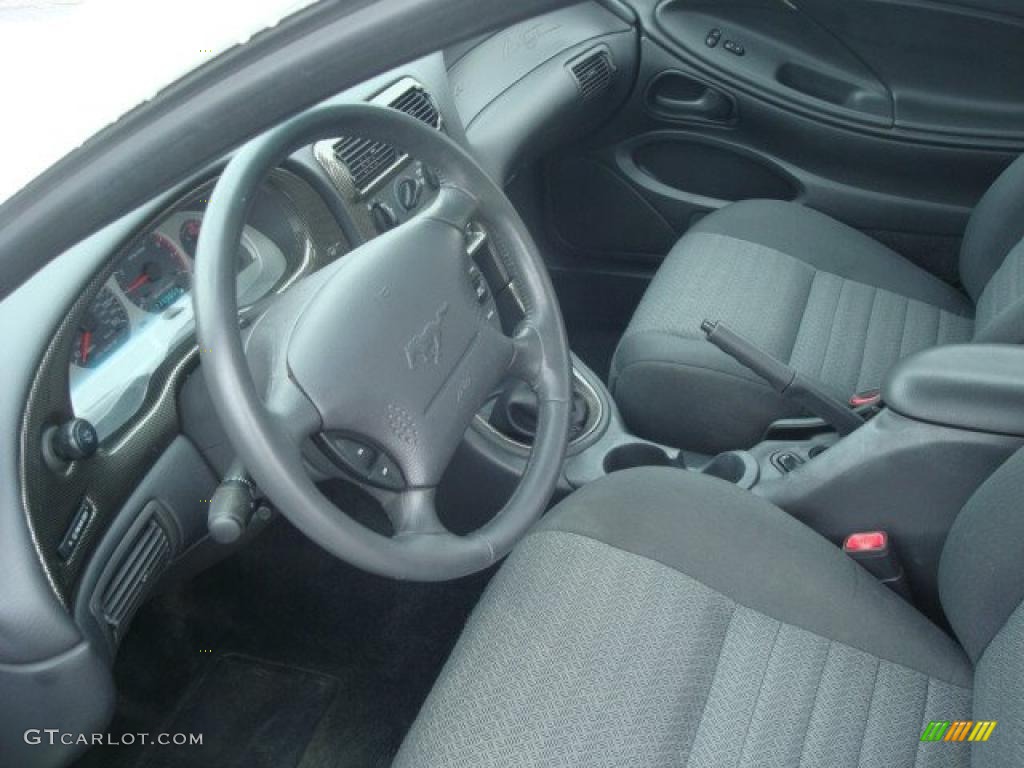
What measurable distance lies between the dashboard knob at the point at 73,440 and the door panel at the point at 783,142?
1.40 metres

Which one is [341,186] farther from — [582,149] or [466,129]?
[582,149]

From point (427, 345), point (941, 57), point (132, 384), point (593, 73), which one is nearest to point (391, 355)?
point (427, 345)

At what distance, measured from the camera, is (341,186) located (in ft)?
4.69

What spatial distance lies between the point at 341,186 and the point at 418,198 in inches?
8.2

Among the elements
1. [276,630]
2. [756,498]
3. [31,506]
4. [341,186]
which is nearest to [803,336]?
[756,498]

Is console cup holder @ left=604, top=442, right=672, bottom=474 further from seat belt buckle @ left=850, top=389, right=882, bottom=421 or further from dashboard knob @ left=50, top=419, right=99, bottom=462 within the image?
dashboard knob @ left=50, top=419, right=99, bottom=462

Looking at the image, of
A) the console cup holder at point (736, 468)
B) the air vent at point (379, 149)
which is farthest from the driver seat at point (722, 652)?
the air vent at point (379, 149)

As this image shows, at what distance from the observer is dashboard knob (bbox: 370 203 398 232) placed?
1.49m

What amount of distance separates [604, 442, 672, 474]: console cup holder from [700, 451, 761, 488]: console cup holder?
10 cm

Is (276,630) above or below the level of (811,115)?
below

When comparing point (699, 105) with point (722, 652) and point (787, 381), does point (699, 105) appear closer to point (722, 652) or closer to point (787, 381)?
point (787, 381)

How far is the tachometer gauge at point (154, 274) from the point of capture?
1.23 metres

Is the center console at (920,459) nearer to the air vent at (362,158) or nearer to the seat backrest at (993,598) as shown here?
the seat backrest at (993,598)

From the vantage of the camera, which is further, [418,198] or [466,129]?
[466,129]
